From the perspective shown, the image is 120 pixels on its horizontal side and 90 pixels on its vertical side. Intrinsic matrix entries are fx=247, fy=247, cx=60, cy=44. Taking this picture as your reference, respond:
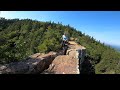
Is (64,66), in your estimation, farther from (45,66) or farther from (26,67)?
(26,67)

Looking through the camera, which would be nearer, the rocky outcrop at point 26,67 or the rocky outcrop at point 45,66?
the rocky outcrop at point 26,67

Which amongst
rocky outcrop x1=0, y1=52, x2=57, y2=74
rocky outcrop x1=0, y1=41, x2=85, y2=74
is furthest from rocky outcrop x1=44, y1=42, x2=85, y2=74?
rocky outcrop x1=0, y1=52, x2=57, y2=74

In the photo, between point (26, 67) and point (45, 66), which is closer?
point (26, 67)

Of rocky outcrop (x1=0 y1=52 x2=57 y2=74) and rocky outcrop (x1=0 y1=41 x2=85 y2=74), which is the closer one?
rocky outcrop (x1=0 y1=52 x2=57 y2=74)

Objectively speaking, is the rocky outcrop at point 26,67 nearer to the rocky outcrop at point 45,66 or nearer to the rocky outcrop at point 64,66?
the rocky outcrop at point 45,66

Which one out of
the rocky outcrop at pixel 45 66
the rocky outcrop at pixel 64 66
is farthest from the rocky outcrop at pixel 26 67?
the rocky outcrop at pixel 64 66

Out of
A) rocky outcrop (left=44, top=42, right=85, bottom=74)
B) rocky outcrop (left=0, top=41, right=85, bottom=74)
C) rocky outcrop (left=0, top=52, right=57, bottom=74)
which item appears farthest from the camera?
rocky outcrop (left=44, top=42, right=85, bottom=74)

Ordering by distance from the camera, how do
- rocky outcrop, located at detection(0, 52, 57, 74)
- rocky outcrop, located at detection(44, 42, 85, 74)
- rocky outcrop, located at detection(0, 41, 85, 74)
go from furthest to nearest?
rocky outcrop, located at detection(44, 42, 85, 74) < rocky outcrop, located at detection(0, 41, 85, 74) < rocky outcrop, located at detection(0, 52, 57, 74)

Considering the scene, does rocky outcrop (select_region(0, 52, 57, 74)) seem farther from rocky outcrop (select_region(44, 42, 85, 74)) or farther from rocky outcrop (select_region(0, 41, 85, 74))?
rocky outcrop (select_region(44, 42, 85, 74))

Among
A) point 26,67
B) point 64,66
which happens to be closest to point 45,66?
point 64,66

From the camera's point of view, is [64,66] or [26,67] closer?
[26,67]
